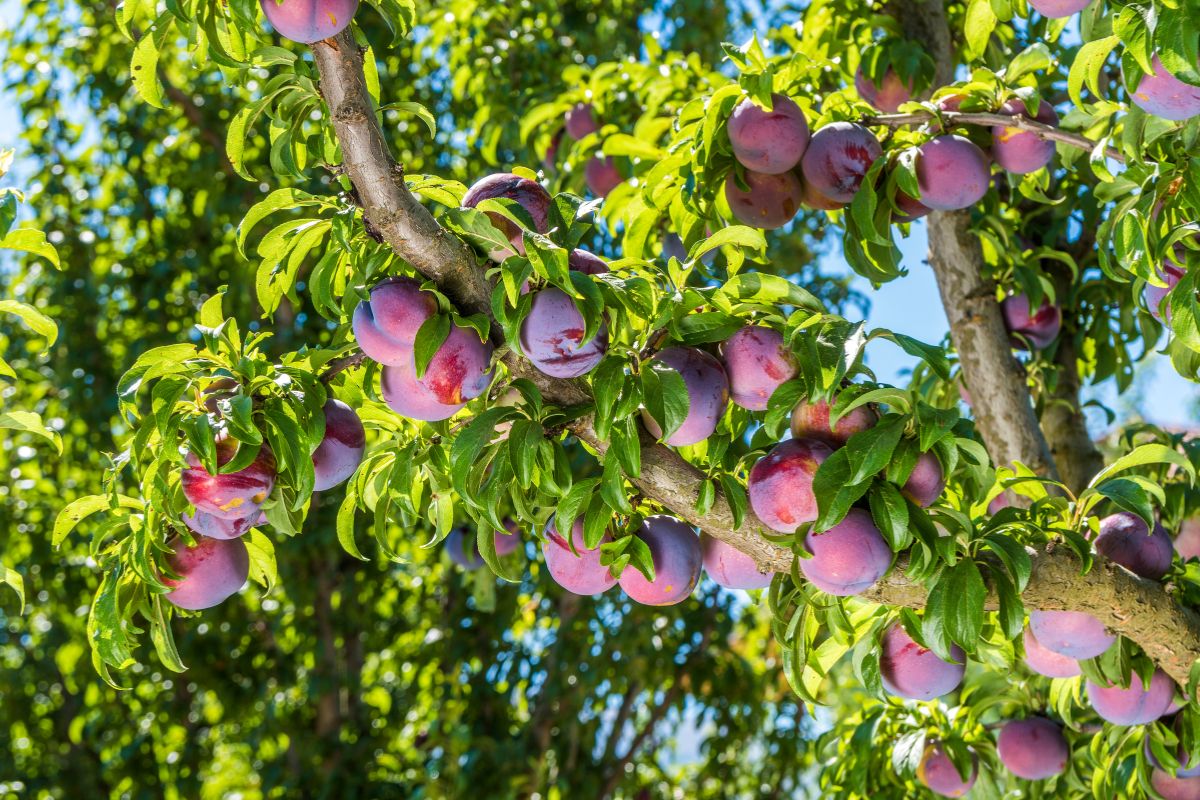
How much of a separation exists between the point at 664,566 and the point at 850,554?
0.18m

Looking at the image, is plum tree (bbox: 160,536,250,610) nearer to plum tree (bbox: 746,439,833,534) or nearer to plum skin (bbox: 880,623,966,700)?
plum tree (bbox: 746,439,833,534)

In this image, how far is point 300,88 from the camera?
0.95m

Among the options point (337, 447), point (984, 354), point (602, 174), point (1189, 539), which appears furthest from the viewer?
point (602, 174)

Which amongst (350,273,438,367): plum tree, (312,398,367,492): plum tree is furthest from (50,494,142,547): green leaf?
(350,273,438,367): plum tree

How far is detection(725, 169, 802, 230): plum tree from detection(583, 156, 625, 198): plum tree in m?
0.45

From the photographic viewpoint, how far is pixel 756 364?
0.94 m

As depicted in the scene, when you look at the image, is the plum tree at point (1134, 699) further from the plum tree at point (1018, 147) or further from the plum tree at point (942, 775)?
the plum tree at point (1018, 147)

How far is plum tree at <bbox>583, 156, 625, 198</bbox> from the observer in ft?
5.60

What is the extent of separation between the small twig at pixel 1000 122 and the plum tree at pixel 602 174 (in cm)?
51

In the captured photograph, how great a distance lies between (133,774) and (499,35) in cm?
177

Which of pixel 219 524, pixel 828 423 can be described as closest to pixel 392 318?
pixel 219 524

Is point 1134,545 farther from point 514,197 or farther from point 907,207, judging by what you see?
point 514,197

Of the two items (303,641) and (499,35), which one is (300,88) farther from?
(303,641)

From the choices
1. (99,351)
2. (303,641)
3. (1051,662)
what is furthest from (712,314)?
(99,351)
